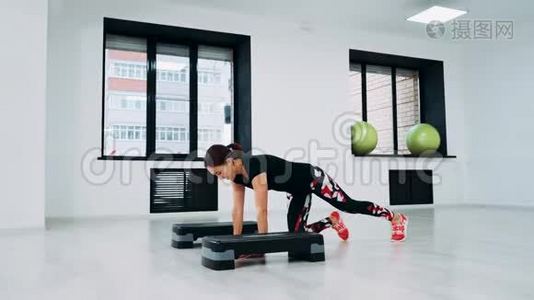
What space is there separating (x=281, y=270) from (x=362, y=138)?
4.48 meters

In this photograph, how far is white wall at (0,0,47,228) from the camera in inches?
155

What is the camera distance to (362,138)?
21.0 feet

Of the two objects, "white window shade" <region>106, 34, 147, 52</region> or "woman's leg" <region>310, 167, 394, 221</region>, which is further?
"white window shade" <region>106, 34, 147, 52</region>

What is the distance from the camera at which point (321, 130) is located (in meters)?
6.31

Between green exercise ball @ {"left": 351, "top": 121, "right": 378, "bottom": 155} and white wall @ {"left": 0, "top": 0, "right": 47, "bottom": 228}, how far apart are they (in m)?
4.08

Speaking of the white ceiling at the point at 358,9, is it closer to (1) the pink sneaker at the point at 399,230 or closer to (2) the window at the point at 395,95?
(2) the window at the point at 395,95

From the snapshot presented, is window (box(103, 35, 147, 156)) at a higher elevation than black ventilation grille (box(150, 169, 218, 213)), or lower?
higher

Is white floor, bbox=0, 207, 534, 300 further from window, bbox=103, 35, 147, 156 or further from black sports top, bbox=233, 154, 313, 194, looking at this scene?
window, bbox=103, 35, 147, 156

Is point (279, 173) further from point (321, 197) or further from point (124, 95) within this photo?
point (124, 95)

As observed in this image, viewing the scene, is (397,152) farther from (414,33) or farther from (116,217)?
(116,217)

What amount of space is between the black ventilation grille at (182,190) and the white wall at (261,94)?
13 centimetres

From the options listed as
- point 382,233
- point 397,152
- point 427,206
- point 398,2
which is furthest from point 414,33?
point 382,233

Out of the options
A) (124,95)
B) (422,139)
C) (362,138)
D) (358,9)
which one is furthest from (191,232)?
(422,139)

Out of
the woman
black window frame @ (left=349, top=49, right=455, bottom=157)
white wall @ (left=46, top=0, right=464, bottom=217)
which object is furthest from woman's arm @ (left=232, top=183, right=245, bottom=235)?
black window frame @ (left=349, top=49, right=455, bottom=157)
